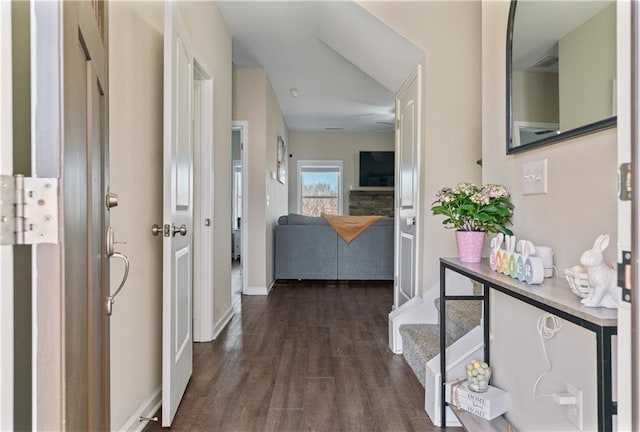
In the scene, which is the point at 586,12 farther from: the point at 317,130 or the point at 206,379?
the point at 317,130

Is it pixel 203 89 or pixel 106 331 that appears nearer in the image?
pixel 106 331

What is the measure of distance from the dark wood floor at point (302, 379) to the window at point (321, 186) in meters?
4.88

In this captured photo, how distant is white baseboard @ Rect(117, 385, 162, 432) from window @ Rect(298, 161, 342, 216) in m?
6.64

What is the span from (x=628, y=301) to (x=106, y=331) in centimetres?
104

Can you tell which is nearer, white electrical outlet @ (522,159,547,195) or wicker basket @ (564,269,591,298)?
wicker basket @ (564,269,591,298)

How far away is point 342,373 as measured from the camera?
7.74 feet

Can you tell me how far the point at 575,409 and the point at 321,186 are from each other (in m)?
7.44

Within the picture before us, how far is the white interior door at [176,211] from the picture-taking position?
69.0 inches

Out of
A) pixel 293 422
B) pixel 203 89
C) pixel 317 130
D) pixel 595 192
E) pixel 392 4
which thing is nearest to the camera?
pixel 595 192

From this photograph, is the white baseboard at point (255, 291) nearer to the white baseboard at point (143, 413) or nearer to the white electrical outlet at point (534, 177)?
the white baseboard at point (143, 413)

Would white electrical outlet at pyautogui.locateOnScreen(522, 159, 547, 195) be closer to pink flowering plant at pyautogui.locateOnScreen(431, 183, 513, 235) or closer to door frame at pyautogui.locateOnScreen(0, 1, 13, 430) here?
pink flowering plant at pyautogui.locateOnScreen(431, 183, 513, 235)

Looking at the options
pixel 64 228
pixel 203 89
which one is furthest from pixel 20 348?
pixel 203 89

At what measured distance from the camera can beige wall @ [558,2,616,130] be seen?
40.1 inches

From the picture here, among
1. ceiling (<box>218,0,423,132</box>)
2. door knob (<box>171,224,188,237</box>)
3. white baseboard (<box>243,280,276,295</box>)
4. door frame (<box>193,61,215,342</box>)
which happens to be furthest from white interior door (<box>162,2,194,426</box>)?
white baseboard (<box>243,280,276,295</box>)
